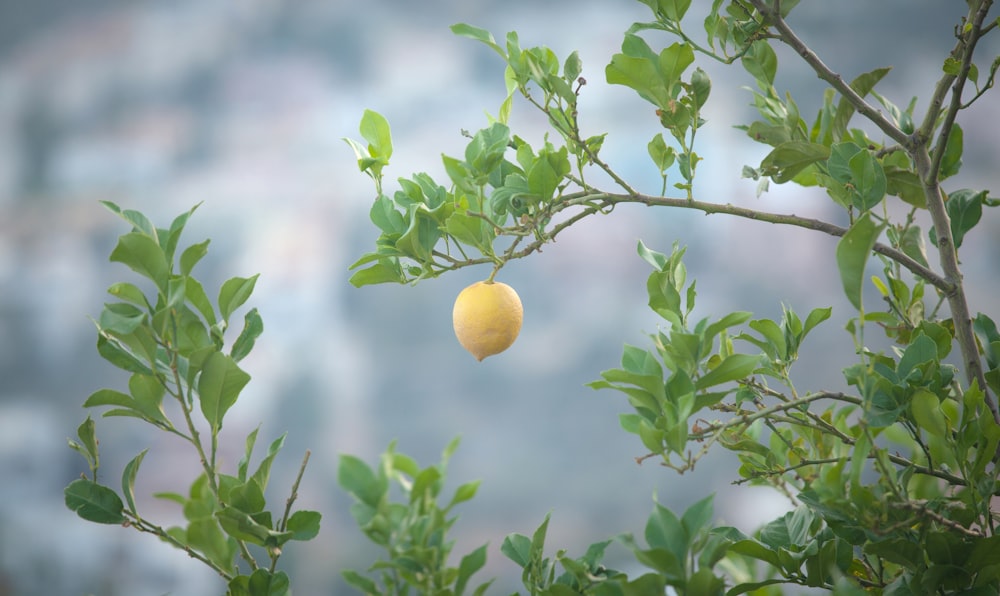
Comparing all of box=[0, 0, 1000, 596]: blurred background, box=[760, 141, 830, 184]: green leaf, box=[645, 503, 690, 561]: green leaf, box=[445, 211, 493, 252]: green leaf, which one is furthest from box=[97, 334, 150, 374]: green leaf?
box=[0, 0, 1000, 596]: blurred background

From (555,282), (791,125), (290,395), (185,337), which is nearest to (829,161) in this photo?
(791,125)

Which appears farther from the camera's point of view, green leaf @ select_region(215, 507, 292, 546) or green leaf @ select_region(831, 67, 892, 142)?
green leaf @ select_region(831, 67, 892, 142)

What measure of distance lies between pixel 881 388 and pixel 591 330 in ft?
8.30

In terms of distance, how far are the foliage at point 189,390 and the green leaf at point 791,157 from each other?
42cm

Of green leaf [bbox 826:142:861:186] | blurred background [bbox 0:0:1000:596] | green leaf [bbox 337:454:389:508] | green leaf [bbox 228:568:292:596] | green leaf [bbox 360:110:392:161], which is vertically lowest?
green leaf [bbox 228:568:292:596]

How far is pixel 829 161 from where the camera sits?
665 millimetres

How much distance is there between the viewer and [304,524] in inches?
22.2

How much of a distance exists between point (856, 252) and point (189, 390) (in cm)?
42

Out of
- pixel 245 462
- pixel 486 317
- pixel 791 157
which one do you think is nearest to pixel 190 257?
pixel 245 462

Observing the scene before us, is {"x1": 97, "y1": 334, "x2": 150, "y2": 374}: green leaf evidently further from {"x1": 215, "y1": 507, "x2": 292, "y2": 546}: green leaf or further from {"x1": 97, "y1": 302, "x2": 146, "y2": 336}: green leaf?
{"x1": 215, "y1": 507, "x2": 292, "y2": 546}: green leaf

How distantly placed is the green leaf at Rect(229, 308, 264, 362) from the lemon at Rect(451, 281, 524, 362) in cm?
18

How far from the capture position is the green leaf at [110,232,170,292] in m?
0.52

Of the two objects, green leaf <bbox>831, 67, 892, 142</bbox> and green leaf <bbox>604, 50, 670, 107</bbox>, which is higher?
green leaf <bbox>831, 67, 892, 142</bbox>

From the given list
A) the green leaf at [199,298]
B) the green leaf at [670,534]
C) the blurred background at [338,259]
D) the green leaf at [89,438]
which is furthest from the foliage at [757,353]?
the blurred background at [338,259]
